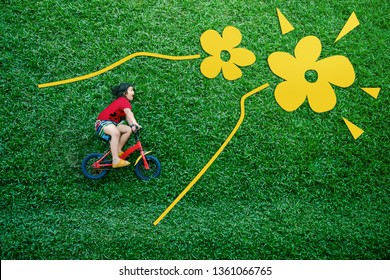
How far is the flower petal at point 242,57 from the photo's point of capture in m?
3.10

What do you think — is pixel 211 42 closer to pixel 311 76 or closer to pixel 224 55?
pixel 224 55

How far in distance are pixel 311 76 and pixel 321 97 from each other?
179mm

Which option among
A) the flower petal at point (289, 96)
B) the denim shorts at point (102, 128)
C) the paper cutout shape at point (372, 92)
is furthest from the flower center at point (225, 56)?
the paper cutout shape at point (372, 92)

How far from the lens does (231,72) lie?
10.1 feet

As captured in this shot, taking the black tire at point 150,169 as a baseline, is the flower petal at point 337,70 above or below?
above

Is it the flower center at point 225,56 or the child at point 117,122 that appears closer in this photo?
the child at point 117,122

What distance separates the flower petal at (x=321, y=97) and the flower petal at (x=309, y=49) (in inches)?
8.4

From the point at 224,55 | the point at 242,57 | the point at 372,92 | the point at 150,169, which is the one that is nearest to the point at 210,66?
the point at 224,55

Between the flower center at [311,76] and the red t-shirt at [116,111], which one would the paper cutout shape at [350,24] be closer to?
the flower center at [311,76]

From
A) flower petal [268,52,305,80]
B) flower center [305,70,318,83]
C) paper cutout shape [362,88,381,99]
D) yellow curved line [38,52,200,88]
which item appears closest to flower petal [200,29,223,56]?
yellow curved line [38,52,200,88]

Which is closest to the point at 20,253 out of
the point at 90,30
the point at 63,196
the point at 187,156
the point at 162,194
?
the point at 63,196

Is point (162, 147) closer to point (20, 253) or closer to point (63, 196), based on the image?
point (63, 196)

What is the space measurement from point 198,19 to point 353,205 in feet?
6.04

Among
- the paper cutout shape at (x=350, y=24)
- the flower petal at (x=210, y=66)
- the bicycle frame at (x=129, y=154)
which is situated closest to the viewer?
the bicycle frame at (x=129, y=154)
